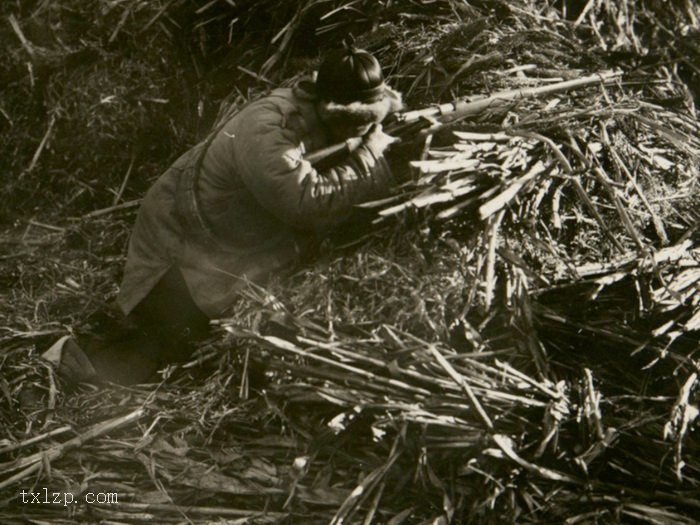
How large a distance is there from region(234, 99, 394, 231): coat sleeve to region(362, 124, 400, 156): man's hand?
18 mm

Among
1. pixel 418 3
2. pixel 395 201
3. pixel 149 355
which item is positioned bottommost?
pixel 149 355

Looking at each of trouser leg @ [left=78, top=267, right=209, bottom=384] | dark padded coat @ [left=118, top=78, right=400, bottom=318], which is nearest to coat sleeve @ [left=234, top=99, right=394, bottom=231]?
dark padded coat @ [left=118, top=78, right=400, bottom=318]

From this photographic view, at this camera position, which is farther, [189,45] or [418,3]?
[189,45]

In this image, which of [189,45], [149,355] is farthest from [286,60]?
[149,355]

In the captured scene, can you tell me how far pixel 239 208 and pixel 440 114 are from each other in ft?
2.48

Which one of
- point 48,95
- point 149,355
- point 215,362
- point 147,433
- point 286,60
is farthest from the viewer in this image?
point 48,95

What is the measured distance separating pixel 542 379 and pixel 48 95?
2.79 metres

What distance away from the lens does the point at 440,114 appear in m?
3.09

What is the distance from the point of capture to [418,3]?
375cm

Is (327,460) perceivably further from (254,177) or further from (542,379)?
(254,177)

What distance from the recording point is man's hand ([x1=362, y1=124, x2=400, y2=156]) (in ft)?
9.87

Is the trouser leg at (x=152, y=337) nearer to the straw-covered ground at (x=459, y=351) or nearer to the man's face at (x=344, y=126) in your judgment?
the straw-covered ground at (x=459, y=351)

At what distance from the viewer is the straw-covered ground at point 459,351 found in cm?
265

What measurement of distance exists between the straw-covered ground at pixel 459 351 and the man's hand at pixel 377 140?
8cm
